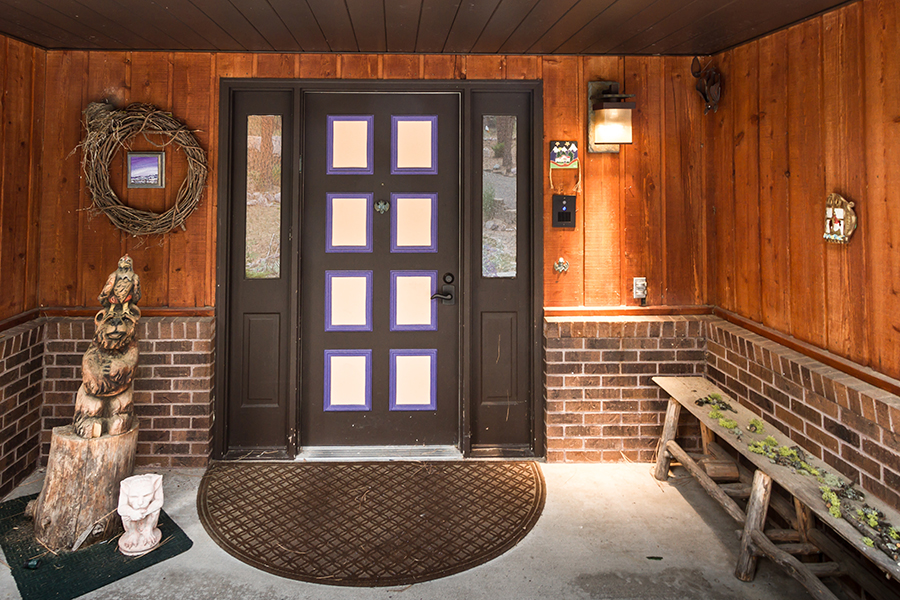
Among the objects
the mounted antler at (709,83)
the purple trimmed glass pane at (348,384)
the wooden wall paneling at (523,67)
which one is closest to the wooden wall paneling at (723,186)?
the mounted antler at (709,83)

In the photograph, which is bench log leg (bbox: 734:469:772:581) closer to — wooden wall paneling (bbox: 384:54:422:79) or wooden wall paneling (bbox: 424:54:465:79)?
Answer: wooden wall paneling (bbox: 424:54:465:79)

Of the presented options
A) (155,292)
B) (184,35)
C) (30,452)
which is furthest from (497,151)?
(30,452)

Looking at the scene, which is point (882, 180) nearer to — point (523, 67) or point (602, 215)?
point (602, 215)

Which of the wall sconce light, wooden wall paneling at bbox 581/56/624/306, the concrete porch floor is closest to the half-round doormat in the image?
the concrete porch floor

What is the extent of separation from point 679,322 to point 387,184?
2.06 meters

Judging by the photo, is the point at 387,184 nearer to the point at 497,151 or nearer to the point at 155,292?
the point at 497,151

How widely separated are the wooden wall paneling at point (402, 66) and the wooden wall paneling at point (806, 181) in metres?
2.04

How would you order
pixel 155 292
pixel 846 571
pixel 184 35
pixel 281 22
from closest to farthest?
pixel 846 571 → pixel 281 22 → pixel 184 35 → pixel 155 292

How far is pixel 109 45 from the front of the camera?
128 inches

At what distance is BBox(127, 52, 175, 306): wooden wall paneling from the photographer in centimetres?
336

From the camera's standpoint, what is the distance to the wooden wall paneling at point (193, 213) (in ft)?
11.1

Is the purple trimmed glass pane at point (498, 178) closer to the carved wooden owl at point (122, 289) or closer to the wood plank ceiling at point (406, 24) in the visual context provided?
the wood plank ceiling at point (406, 24)

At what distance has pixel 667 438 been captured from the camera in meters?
3.18

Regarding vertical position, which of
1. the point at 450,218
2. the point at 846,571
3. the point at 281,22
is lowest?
the point at 846,571
